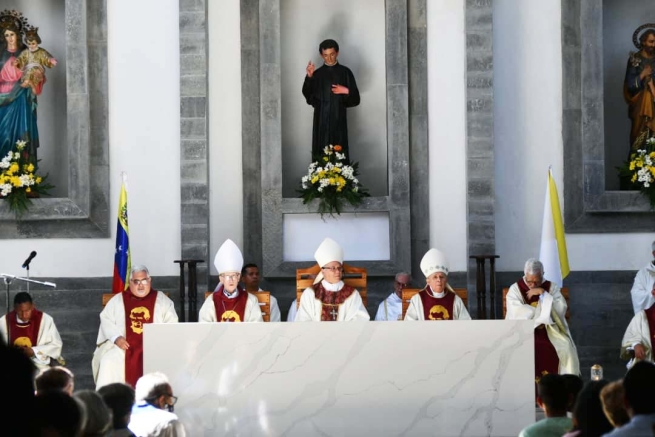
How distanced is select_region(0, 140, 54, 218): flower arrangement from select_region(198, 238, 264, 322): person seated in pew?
231cm

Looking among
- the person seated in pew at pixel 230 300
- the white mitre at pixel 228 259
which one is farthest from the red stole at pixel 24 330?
the white mitre at pixel 228 259

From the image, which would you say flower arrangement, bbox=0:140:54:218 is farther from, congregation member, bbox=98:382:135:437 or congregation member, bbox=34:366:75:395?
congregation member, bbox=98:382:135:437

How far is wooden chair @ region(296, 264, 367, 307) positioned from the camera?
10.5 meters

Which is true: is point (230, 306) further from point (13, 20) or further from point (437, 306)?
point (13, 20)

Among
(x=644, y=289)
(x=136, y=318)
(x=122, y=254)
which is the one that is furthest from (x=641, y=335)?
(x=122, y=254)

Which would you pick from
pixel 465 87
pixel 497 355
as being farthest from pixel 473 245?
pixel 497 355

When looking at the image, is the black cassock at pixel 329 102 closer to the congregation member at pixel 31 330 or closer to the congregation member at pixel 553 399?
the congregation member at pixel 31 330

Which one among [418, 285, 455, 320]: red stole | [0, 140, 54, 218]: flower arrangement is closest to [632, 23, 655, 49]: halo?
[418, 285, 455, 320]: red stole

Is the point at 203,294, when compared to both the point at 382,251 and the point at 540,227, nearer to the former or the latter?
the point at 382,251

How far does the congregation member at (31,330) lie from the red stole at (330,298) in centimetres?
235

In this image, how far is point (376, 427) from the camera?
7809mm

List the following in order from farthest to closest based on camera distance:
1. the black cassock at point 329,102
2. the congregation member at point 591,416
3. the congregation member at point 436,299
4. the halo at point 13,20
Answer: the halo at point 13,20 < the black cassock at point 329,102 < the congregation member at point 436,299 < the congregation member at point 591,416

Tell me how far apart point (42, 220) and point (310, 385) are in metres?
4.69

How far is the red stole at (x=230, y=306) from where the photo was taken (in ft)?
33.3
